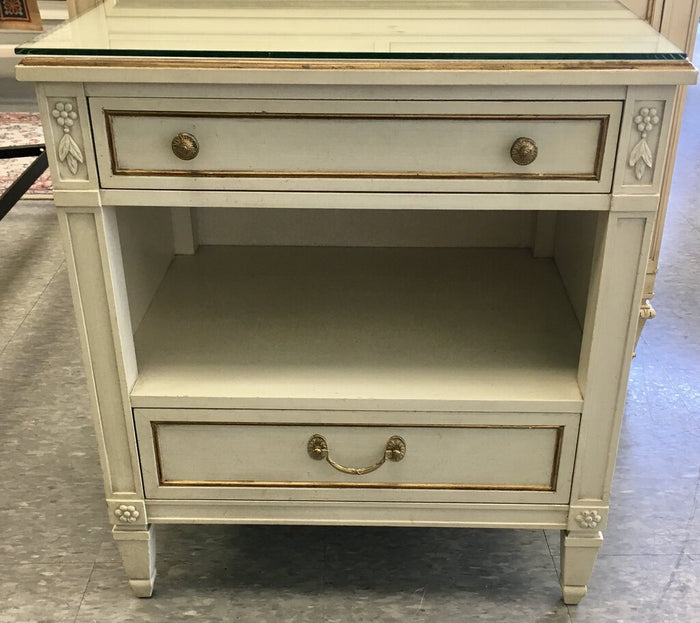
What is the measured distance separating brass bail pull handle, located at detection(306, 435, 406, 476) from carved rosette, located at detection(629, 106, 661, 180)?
0.45m

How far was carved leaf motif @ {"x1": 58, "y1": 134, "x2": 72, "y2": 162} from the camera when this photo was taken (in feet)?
2.93

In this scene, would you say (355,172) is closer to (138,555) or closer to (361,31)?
(361,31)

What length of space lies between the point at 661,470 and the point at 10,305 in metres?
1.57

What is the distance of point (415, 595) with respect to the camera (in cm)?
118

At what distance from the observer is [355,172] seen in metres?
0.91

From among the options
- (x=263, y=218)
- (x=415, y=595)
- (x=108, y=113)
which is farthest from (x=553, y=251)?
(x=108, y=113)

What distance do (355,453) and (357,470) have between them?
0.08ft

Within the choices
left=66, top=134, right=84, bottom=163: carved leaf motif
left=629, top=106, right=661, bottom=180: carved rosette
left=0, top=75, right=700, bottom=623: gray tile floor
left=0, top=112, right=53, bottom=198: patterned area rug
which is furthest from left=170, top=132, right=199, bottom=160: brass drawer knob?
left=0, top=112, right=53, bottom=198: patterned area rug

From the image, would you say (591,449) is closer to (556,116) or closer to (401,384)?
(401,384)

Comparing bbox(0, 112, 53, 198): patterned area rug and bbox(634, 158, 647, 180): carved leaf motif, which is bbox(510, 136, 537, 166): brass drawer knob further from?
bbox(0, 112, 53, 198): patterned area rug

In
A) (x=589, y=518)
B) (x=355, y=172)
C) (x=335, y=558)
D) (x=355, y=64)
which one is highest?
(x=355, y=64)

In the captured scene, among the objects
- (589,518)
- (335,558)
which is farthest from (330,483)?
(589,518)

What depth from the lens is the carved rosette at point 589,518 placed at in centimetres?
109

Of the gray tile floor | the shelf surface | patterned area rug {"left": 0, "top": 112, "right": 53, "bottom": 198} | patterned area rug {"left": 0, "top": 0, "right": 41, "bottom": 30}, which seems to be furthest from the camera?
patterned area rug {"left": 0, "top": 0, "right": 41, "bottom": 30}
